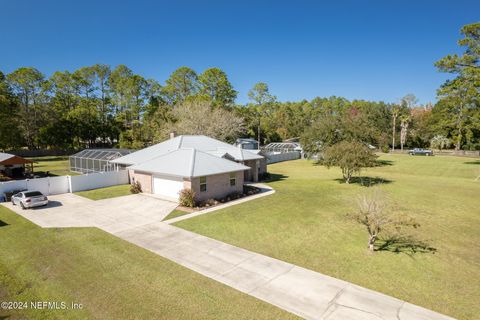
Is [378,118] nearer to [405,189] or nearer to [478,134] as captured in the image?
[478,134]

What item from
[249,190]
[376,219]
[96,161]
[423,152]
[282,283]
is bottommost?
[282,283]

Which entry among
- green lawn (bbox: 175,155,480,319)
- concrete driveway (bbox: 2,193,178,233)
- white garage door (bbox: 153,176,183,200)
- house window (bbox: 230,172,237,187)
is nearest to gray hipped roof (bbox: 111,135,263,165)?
house window (bbox: 230,172,237,187)

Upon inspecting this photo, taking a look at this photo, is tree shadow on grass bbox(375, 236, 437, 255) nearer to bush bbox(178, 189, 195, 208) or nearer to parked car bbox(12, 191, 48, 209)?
bush bbox(178, 189, 195, 208)

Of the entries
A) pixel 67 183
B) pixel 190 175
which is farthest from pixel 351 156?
pixel 67 183

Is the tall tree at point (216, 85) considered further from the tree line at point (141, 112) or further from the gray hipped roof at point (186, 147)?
the gray hipped roof at point (186, 147)

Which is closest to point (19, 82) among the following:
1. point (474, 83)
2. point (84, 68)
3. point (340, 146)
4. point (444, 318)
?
point (84, 68)

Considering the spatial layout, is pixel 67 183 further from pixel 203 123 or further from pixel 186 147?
pixel 203 123

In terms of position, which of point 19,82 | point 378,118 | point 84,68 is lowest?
point 378,118
